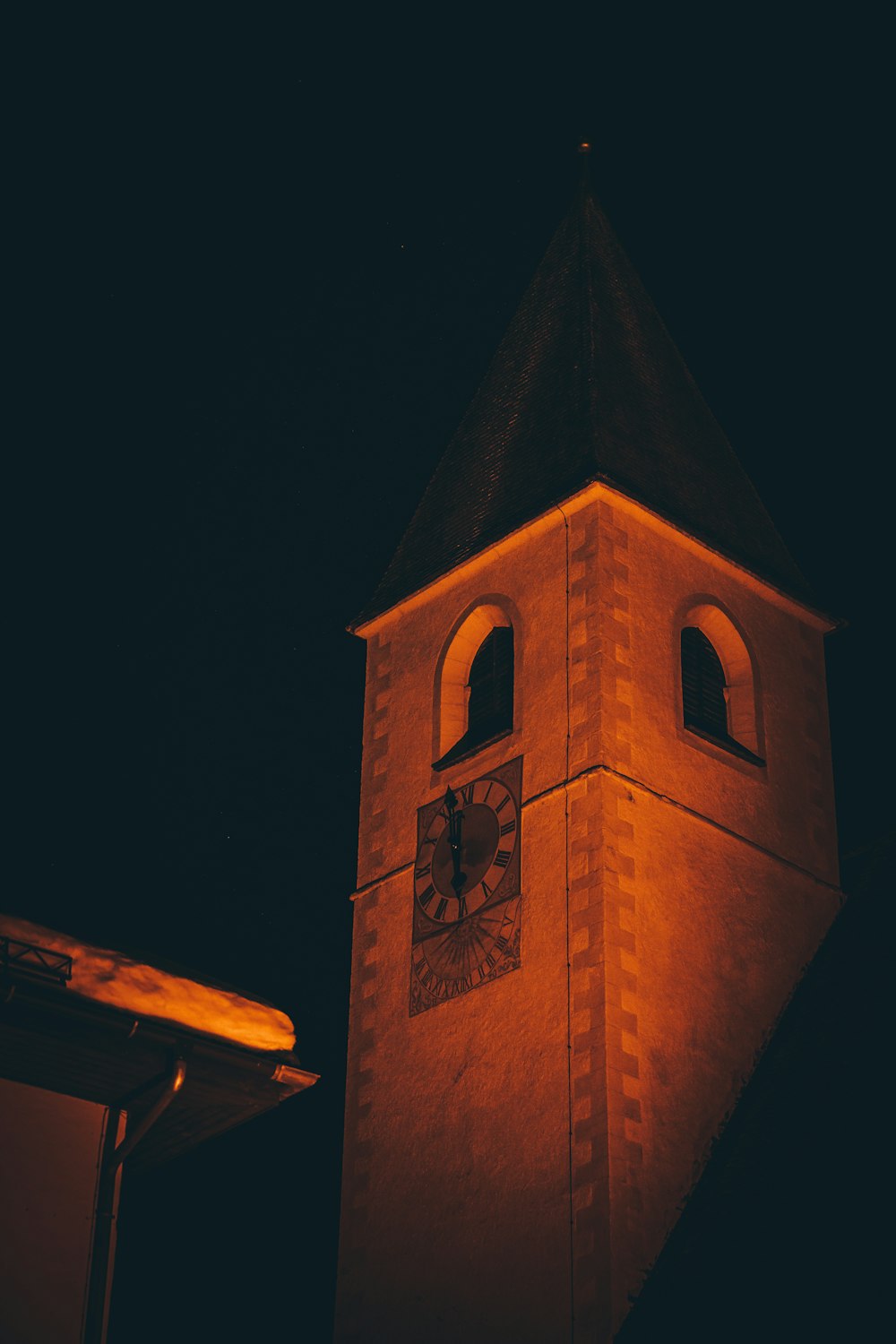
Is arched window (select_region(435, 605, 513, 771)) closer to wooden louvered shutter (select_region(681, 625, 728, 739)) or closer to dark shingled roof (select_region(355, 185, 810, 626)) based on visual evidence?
dark shingled roof (select_region(355, 185, 810, 626))

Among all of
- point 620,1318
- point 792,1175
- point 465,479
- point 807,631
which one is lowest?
point 620,1318

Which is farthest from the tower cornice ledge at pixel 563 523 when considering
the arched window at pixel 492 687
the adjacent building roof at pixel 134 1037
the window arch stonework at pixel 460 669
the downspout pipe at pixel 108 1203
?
the downspout pipe at pixel 108 1203

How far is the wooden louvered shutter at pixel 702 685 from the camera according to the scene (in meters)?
22.7

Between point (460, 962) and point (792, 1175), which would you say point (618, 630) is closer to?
point (460, 962)

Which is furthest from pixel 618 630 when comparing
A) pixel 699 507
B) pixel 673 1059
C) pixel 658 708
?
pixel 673 1059

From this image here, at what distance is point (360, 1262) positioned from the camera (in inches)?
812

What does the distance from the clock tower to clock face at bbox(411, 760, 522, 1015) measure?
31mm

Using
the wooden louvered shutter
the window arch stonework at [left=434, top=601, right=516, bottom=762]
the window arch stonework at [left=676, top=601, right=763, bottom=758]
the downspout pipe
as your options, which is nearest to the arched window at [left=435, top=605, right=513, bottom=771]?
the window arch stonework at [left=434, top=601, right=516, bottom=762]

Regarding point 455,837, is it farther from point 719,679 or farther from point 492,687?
point 719,679

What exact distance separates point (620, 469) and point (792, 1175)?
763cm

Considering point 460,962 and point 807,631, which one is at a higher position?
point 807,631

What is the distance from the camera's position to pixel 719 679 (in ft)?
76.5

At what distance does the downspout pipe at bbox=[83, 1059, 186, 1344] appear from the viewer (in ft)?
48.1

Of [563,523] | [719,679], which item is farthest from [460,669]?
[719,679]
